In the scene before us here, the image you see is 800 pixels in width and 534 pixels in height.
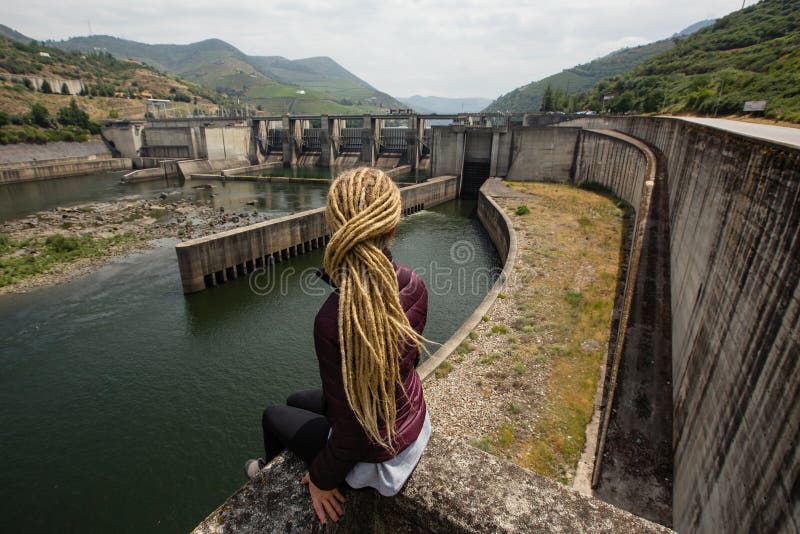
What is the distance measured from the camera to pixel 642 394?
328 inches

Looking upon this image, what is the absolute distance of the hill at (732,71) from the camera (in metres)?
A: 29.4

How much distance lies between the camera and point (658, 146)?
907 inches

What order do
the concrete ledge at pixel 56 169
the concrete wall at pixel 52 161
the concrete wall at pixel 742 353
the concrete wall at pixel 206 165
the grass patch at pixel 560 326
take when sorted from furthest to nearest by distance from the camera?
the concrete wall at pixel 206 165 → the concrete wall at pixel 52 161 → the concrete ledge at pixel 56 169 → the grass patch at pixel 560 326 → the concrete wall at pixel 742 353

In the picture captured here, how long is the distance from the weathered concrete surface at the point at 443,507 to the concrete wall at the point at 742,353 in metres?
2.28

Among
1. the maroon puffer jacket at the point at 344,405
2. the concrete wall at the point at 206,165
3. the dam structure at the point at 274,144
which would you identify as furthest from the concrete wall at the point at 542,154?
the maroon puffer jacket at the point at 344,405

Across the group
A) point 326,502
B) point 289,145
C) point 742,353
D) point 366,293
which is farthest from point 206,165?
point 366,293

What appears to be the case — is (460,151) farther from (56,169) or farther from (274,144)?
(56,169)

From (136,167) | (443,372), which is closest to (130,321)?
(443,372)

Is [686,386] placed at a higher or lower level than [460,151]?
lower

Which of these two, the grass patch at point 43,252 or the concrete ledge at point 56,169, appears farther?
the concrete ledge at point 56,169

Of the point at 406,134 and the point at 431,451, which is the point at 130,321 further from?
the point at 406,134

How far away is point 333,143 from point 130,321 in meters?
46.0

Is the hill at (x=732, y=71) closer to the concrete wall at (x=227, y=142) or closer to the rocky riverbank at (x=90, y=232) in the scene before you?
the rocky riverbank at (x=90, y=232)

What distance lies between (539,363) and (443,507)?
9.21 metres
